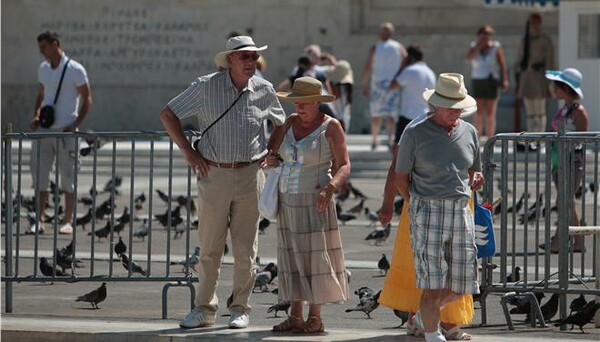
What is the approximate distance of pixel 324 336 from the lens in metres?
9.76

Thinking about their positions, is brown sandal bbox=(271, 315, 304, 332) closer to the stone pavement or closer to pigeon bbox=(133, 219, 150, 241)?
the stone pavement

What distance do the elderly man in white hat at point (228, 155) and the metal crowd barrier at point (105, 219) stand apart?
99 centimetres

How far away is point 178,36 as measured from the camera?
98.9 feet

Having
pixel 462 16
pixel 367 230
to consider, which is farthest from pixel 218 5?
pixel 367 230

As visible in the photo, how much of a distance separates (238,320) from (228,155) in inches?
40.6

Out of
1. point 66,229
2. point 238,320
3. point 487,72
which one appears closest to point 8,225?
point 238,320

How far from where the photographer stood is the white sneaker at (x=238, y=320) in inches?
396

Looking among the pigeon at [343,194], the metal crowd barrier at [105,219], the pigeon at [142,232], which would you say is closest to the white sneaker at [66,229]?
the metal crowd barrier at [105,219]

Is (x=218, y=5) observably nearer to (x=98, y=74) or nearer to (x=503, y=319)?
(x=98, y=74)

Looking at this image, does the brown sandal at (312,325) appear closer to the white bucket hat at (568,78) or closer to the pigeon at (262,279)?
the pigeon at (262,279)

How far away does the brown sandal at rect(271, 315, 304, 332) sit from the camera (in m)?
9.92

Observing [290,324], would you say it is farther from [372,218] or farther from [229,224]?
[372,218]

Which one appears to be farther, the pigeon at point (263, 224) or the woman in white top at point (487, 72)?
the woman in white top at point (487, 72)

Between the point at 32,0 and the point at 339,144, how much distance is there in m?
21.6
